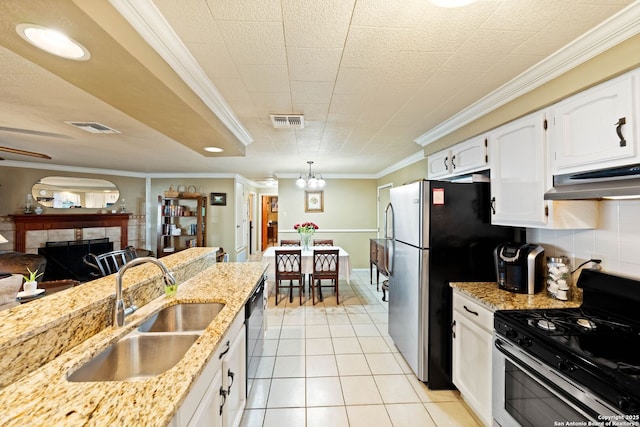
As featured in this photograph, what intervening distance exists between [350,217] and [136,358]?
5403 mm

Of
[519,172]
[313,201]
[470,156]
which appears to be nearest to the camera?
[519,172]

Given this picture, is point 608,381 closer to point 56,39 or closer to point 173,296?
point 173,296

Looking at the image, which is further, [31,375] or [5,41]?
[5,41]

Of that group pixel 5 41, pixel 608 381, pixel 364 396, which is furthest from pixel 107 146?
pixel 608 381

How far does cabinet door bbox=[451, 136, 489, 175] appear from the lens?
7.16ft

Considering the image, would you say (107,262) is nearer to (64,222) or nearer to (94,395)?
(64,222)

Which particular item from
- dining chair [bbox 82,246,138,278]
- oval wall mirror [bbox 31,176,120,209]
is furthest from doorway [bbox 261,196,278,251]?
dining chair [bbox 82,246,138,278]

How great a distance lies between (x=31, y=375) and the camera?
0.91 metres

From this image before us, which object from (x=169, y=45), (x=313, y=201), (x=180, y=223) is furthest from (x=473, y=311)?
(x=180, y=223)

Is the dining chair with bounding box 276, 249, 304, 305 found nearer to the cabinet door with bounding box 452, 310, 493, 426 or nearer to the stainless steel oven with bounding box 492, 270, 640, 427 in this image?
the cabinet door with bounding box 452, 310, 493, 426

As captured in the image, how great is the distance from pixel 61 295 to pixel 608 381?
2453mm

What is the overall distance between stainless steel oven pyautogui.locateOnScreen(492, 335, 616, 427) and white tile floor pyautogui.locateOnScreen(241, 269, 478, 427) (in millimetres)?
535

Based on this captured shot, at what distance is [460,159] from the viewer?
2516 mm

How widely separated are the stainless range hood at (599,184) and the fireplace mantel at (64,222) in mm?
7318
